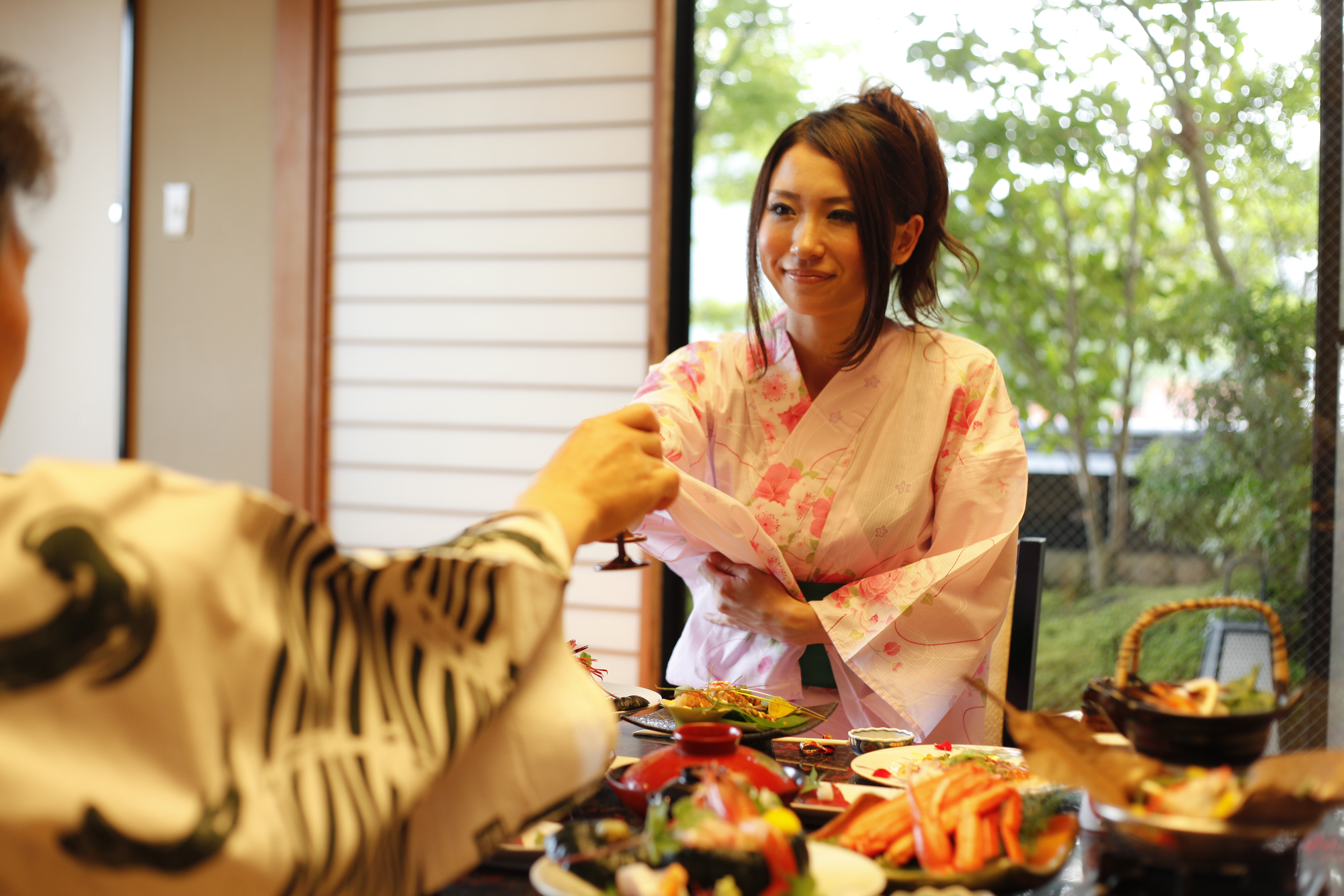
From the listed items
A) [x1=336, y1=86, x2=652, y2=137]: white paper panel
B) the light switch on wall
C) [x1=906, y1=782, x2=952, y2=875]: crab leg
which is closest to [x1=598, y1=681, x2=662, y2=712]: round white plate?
[x1=906, y1=782, x2=952, y2=875]: crab leg

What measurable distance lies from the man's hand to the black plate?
33cm

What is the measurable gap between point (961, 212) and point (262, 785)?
9.80ft

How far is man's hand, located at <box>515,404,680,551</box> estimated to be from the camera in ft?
3.23

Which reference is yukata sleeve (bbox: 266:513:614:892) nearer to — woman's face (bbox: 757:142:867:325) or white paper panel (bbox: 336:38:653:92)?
woman's face (bbox: 757:142:867:325)

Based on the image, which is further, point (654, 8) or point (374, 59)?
point (374, 59)

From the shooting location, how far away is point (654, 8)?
11.0 ft

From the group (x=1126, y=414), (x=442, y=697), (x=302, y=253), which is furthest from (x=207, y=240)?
(x=442, y=697)

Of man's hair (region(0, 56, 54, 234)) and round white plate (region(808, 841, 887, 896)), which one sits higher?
man's hair (region(0, 56, 54, 234))

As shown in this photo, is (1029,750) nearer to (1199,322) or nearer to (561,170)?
(1199,322)

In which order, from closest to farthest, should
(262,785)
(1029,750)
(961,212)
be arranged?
(262,785), (1029,750), (961,212)

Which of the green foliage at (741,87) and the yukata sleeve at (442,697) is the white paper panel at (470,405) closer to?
the green foliage at (741,87)

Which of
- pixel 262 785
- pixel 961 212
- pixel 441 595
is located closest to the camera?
pixel 262 785

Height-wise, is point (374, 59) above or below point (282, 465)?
above

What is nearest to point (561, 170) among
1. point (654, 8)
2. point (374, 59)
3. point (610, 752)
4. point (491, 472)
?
point (654, 8)
